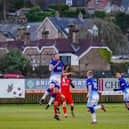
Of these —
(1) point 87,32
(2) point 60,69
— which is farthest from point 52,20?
(2) point 60,69

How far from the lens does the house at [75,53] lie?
101m

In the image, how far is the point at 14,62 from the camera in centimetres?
9288

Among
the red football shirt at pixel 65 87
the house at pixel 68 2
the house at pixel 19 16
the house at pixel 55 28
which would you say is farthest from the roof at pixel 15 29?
the red football shirt at pixel 65 87

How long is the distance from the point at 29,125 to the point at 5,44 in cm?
8281

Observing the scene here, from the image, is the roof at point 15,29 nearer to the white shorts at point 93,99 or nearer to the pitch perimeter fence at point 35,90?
the pitch perimeter fence at point 35,90

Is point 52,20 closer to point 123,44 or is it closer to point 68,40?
point 123,44

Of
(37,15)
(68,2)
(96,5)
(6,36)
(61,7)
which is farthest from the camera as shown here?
(96,5)

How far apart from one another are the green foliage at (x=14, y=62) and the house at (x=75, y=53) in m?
4.71

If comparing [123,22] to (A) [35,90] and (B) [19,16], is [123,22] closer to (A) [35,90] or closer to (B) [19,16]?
(B) [19,16]

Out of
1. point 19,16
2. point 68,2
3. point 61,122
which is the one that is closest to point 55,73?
point 61,122

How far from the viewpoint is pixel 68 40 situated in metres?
103

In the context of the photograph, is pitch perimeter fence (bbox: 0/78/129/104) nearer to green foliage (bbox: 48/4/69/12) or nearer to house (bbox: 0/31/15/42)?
house (bbox: 0/31/15/42)

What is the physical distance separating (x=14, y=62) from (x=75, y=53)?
11.4 metres

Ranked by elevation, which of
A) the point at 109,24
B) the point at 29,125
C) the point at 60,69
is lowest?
the point at 29,125
